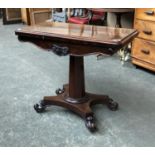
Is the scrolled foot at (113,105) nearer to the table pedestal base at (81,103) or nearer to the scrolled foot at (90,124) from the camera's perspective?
the table pedestal base at (81,103)

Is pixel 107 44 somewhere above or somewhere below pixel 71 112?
above

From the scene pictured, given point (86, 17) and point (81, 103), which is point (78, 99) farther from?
point (86, 17)

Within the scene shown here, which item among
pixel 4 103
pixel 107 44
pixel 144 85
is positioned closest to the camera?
pixel 107 44

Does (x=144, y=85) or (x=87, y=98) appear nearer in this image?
(x=87, y=98)

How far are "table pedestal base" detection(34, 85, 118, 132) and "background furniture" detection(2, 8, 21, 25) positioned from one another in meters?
3.36

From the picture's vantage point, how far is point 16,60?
2924mm

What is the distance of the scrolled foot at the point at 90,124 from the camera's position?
63.1 inches

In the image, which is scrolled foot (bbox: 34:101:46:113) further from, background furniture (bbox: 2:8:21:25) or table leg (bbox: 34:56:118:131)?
background furniture (bbox: 2:8:21:25)

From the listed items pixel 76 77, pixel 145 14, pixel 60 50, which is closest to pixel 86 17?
pixel 145 14

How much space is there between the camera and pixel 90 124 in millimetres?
1613

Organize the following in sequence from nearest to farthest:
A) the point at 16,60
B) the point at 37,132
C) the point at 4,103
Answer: the point at 37,132 < the point at 4,103 < the point at 16,60

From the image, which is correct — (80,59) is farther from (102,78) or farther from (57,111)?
(102,78)

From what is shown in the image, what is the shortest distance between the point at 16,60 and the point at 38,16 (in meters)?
1.79
